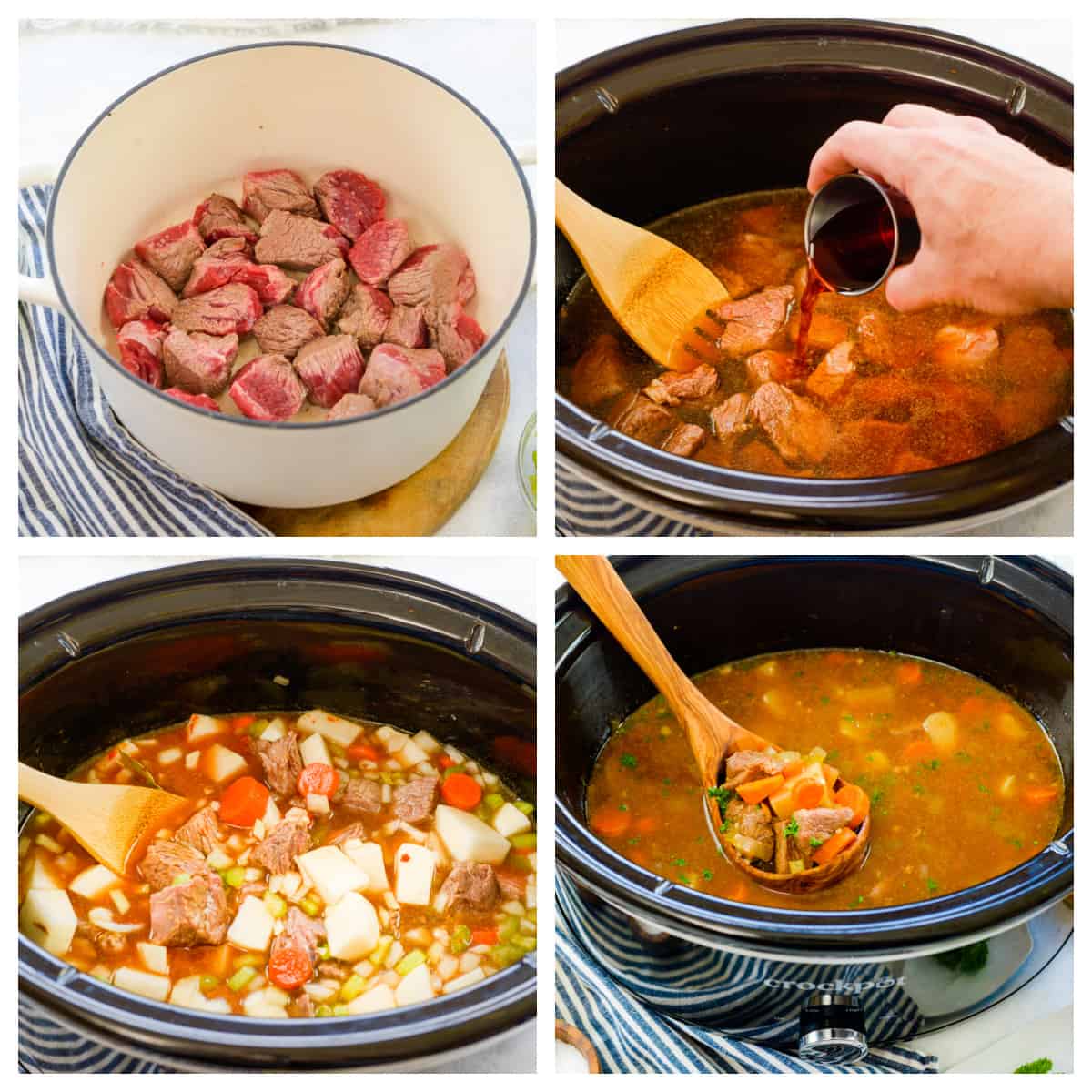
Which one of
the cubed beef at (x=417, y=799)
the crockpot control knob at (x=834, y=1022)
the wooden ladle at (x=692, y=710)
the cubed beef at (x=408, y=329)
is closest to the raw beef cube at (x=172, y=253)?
the cubed beef at (x=408, y=329)

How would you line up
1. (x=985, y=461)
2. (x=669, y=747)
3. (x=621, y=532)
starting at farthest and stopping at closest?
1. (x=669, y=747)
2. (x=621, y=532)
3. (x=985, y=461)

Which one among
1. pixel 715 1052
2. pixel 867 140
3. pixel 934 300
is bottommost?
pixel 715 1052

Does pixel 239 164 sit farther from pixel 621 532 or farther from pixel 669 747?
pixel 669 747

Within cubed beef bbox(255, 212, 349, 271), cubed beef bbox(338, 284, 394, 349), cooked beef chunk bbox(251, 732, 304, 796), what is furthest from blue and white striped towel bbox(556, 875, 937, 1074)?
cubed beef bbox(255, 212, 349, 271)

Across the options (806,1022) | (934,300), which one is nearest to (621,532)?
(934,300)

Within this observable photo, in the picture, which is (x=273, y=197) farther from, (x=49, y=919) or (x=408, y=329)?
(x=49, y=919)
